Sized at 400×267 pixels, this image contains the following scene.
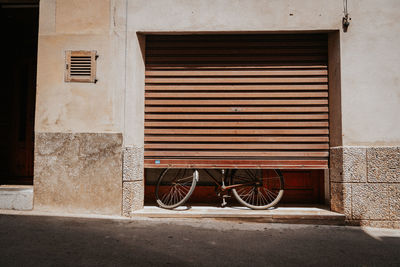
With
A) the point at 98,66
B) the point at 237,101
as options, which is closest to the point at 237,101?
the point at 237,101

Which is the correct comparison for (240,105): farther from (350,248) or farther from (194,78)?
(350,248)

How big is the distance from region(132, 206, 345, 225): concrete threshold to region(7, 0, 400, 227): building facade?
0.23 meters

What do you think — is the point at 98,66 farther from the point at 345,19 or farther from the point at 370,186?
the point at 370,186

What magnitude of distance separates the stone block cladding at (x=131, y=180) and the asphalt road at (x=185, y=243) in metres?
0.36

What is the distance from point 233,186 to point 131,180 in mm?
1940

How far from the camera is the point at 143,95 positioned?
5738mm

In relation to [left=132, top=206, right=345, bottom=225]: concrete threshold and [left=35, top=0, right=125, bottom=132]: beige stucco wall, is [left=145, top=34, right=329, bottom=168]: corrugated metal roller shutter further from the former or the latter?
[left=132, top=206, right=345, bottom=225]: concrete threshold

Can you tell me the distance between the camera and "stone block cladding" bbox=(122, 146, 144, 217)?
5.27 m

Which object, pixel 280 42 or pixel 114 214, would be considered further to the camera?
pixel 280 42

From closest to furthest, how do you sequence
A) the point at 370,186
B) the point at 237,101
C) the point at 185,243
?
the point at 185,243 < the point at 370,186 < the point at 237,101

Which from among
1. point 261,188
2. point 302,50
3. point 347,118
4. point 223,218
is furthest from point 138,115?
point 347,118

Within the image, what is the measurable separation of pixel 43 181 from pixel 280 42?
5178 millimetres

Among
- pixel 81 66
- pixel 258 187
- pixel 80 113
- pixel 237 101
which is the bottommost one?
pixel 258 187

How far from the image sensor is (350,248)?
3951 mm
